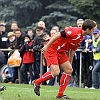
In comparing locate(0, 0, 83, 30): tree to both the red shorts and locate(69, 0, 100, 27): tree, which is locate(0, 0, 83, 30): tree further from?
the red shorts

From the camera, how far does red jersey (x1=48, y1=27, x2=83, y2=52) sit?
10.5 meters

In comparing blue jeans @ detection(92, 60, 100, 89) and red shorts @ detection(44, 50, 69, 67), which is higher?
red shorts @ detection(44, 50, 69, 67)

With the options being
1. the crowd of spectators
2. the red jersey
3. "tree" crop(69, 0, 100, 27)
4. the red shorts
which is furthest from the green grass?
"tree" crop(69, 0, 100, 27)

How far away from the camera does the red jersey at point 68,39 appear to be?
1051cm

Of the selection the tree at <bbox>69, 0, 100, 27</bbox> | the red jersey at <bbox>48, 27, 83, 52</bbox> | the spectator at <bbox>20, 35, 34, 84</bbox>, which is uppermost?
the tree at <bbox>69, 0, 100, 27</bbox>

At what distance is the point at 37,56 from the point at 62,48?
6.02 meters

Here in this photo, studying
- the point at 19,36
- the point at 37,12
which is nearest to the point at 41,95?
the point at 19,36

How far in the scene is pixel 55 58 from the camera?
1069cm

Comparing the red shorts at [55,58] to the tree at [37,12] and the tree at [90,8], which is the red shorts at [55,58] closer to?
A: the tree at [90,8]

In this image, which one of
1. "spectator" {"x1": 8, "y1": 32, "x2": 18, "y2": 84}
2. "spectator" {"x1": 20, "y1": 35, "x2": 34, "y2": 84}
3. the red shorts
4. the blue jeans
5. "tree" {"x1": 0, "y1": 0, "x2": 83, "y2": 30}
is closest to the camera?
the red shorts

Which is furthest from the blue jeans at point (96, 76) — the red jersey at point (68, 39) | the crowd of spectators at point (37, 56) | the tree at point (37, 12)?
the tree at point (37, 12)

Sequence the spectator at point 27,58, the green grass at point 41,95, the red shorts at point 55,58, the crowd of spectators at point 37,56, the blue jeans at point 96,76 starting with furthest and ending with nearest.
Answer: the spectator at point 27,58
the crowd of spectators at point 37,56
the blue jeans at point 96,76
the red shorts at point 55,58
the green grass at point 41,95

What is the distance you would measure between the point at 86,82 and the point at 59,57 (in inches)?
219

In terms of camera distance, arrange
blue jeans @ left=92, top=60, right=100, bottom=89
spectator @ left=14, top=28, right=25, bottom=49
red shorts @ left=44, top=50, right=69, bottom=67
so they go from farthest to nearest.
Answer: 1. spectator @ left=14, top=28, right=25, bottom=49
2. blue jeans @ left=92, top=60, right=100, bottom=89
3. red shorts @ left=44, top=50, right=69, bottom=67
